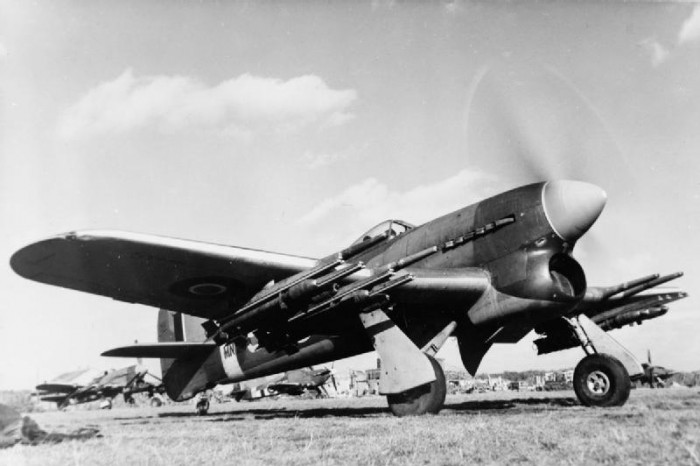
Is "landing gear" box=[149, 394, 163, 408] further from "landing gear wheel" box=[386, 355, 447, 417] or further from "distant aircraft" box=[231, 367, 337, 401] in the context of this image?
"landing gear wheel" box=[386, 355, 447, 417]

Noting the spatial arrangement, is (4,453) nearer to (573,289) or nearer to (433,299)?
(433,299)

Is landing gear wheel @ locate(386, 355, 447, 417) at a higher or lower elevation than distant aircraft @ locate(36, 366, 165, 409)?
lower

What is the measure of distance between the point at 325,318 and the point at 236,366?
5.49m

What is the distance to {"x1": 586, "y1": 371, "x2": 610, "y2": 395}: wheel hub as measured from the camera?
8.09 meters

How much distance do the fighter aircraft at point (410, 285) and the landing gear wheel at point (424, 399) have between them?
0.05ft

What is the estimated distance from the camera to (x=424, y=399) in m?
7.34

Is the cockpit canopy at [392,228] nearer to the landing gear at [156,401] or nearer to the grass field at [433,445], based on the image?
the grass field at [433,445]

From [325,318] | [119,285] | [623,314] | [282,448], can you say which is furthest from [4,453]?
[623,314]

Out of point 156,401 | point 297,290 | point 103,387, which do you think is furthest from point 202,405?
point 156,401

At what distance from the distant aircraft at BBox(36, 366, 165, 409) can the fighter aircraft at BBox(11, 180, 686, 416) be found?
22724 mm

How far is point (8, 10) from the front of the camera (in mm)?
6066

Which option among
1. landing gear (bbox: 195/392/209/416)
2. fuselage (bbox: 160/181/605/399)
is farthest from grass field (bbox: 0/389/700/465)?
landing gear (bbox: 195/392/209/416)

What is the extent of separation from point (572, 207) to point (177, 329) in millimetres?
9794

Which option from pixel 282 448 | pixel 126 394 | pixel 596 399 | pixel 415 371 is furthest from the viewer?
pixel 126 394
